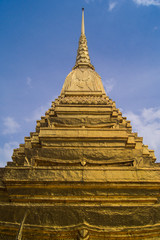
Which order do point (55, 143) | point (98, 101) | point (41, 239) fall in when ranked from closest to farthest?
point (41, 239) → point (55, 143) → point (98, 101)

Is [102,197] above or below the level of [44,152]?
below

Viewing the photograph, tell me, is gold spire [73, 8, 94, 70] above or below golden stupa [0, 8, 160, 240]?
above

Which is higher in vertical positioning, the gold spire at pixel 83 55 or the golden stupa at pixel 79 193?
the gold spire at pixel 83 55

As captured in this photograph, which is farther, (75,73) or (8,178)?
(75,73)

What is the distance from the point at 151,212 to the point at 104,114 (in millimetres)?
6053

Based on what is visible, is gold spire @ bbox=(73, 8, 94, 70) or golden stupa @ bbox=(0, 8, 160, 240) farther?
gold spire @ bbox=(73, 8, 94, 70)

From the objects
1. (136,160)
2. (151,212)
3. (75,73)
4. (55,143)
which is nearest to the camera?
(151,212)

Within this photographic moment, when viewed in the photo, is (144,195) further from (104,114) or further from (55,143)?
(104,114)

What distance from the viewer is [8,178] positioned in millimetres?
7883

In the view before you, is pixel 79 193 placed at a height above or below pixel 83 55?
below

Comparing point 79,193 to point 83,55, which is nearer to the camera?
point 79,193

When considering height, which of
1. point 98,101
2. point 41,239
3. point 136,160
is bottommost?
point 41,239

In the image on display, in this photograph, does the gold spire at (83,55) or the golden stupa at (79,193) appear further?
the gold spire at (83,55)

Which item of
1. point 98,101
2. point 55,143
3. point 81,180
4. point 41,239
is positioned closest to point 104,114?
point 98,101
